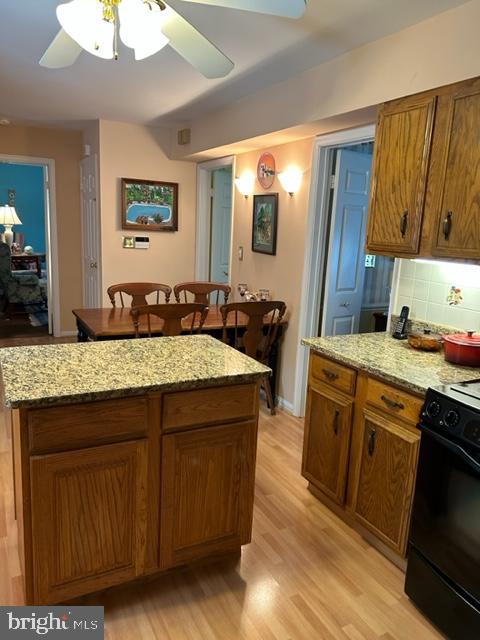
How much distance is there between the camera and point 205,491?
6.32 ft

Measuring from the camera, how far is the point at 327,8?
2121 millimetres

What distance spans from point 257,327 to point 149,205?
2346 mm

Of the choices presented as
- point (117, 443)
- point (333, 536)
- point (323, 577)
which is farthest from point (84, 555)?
point (333, 536)

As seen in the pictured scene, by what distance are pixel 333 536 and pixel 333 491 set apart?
218 mm

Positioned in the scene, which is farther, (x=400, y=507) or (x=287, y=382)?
(x=287, y=382)

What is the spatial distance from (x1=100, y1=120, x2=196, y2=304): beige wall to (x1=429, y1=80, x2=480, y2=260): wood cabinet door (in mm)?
3584

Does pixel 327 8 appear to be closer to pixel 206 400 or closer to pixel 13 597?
pixel 206 400

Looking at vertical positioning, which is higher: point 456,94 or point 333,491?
point 456,94

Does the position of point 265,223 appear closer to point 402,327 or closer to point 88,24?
point 402,327

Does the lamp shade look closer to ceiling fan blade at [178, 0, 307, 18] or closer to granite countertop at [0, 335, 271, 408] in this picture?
granite countertop at [0, 335, 271, 408]

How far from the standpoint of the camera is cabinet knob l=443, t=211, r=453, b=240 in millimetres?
2137

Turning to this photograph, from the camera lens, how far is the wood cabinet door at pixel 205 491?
1.85m

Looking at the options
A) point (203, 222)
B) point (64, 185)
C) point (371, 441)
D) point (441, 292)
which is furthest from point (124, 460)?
point (64, 185)

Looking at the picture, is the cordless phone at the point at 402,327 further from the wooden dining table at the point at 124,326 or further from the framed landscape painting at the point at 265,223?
the framed landscape painting at the point at 265,223
